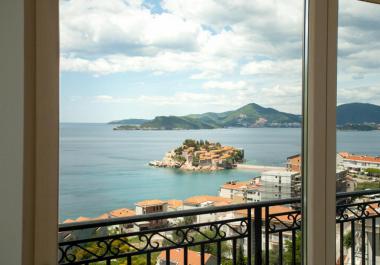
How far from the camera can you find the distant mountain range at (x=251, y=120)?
1501mm

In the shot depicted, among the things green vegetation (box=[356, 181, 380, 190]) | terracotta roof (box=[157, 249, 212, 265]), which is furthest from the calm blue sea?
green vegetation (box=[356, 181, 380, 190])

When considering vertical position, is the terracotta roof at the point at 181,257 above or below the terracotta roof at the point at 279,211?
below

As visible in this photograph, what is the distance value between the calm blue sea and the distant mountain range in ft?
0.09

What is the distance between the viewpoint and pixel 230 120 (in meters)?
1.64

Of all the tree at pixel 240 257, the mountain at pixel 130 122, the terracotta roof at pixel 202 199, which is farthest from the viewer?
the tree at pixel 240 257

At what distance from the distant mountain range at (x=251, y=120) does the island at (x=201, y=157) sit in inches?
3.3

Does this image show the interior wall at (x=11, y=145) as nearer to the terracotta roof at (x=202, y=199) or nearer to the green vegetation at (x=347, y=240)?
the terracotta roof at (x=202, y=199)

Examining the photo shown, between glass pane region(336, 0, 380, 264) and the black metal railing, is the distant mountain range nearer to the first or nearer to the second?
glass pane region(336, 0, 380, 264)

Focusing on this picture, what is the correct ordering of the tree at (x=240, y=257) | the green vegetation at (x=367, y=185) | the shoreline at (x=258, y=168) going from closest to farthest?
the shoreline at (x=258, y=168) → the tree at (x=240, y=257) → the green vegetation at (x=367, y=185)

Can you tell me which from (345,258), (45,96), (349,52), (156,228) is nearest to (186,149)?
(156,228)

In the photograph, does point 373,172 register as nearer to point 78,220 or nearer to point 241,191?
point 241,191

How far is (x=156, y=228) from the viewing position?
5.04 feet

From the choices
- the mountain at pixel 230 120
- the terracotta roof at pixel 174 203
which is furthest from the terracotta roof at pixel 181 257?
the mountain at pixel 230 120

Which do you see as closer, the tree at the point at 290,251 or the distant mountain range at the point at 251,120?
the distant mountain range at the point at 251,120
